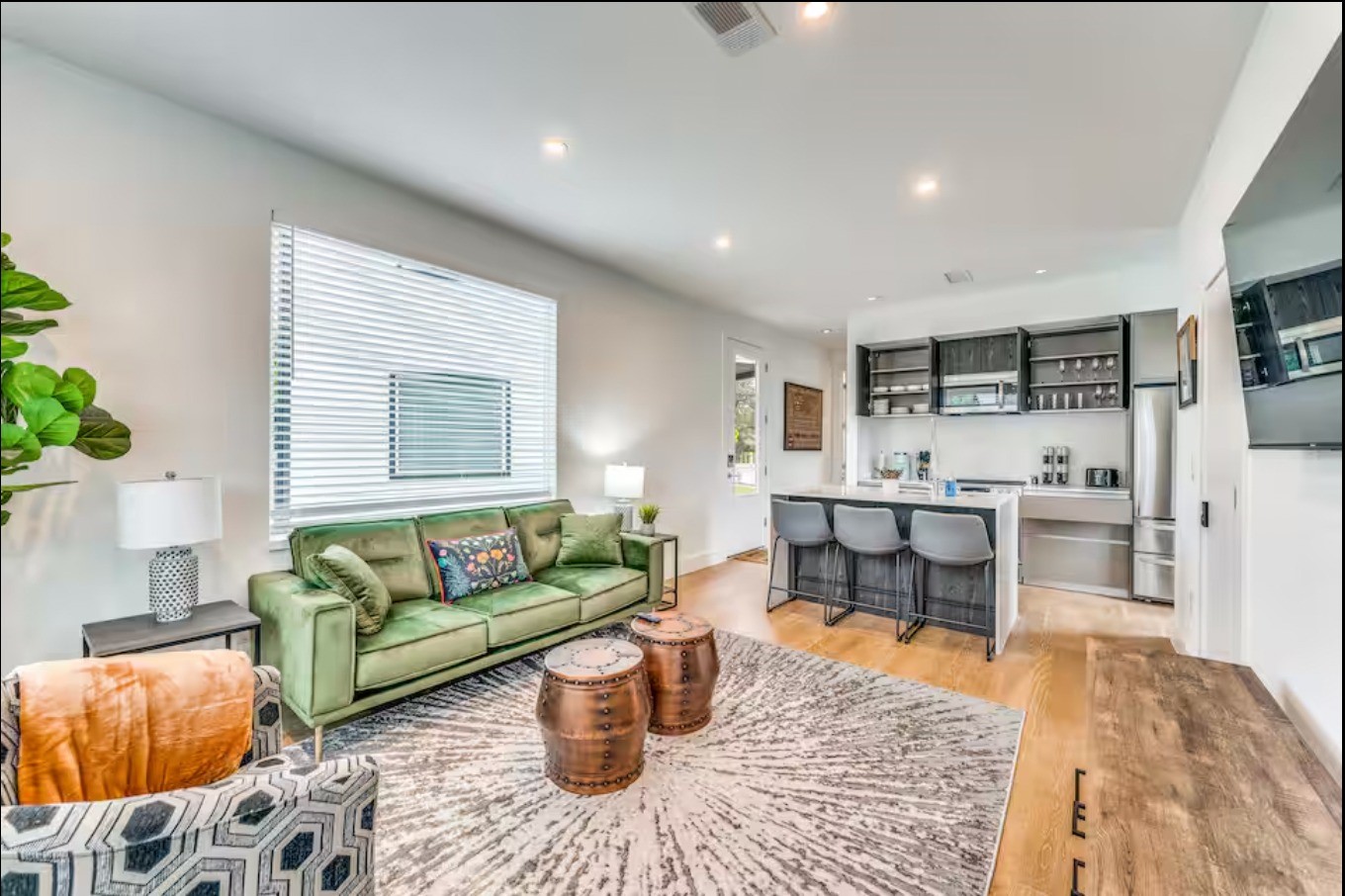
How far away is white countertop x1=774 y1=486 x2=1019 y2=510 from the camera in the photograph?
348 centimetres

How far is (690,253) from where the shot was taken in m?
4.06

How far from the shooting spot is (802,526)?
3959mm

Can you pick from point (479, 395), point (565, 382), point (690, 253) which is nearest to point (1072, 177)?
point (690, 253)

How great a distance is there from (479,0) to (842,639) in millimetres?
3557

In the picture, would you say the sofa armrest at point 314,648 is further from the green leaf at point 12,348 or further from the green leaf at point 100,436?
the green leaf at point 12,348

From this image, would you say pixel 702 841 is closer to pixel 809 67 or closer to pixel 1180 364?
pixel 809 67

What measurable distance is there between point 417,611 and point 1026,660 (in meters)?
3.37

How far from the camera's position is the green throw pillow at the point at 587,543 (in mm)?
3625

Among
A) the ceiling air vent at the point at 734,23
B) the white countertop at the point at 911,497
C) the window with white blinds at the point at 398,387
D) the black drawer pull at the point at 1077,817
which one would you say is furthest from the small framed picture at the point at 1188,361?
the window with white blinds at the point at 398,387

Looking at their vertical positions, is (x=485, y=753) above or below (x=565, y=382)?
below

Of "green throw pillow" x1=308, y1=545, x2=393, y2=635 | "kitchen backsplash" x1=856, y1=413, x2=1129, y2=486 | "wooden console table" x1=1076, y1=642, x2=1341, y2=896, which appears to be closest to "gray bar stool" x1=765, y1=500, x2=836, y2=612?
"kitchen backsplash" x1=856, y1=413, x2=1129, y2=486

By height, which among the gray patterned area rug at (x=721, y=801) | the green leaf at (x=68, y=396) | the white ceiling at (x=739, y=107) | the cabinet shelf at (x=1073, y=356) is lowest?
the gray patterned area rug at (x=721, y=801)

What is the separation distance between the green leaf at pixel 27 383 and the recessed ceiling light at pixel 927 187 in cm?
359

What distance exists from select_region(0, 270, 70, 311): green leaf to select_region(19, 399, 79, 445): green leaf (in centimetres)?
30
